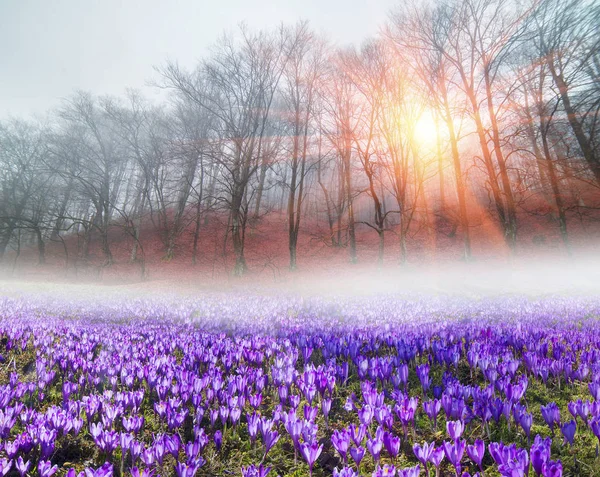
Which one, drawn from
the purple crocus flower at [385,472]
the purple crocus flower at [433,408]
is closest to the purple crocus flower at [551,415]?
the purple crocus flower at [433,408]

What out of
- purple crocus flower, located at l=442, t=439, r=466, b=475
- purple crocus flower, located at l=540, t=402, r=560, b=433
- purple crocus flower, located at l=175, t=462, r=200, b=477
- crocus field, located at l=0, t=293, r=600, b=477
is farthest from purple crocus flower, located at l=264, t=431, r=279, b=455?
purple crocus flower, located at l=540, t=402, r=560, b=433

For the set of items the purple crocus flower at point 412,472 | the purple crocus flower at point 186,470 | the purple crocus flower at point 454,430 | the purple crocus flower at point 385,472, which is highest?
the purple crocus flower at point 454,430

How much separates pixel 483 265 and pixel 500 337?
64.0ft

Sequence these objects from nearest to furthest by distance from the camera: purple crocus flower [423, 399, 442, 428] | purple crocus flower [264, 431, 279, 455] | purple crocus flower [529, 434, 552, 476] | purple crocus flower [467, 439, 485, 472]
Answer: purple crocus flower [529, 434, 552, 476] → purple crocus flower [467, 439, 485, 472] → purple crocus flower [264, 431, 279, 455] → purple crocus flower [423, 399, 442, 428]

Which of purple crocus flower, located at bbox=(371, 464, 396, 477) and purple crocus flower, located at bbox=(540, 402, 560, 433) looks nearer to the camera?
purple crocus flower, located at bbox=(371, 464, 396, 477)

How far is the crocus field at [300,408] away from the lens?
130 centimetres

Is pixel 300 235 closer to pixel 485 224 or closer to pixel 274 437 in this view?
pixel 485 224

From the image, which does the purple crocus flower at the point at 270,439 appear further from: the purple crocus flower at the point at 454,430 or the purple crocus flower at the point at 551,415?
the purple crocus flower at the point at 551,415

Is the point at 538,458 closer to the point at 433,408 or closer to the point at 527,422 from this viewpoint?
the point at 527,422

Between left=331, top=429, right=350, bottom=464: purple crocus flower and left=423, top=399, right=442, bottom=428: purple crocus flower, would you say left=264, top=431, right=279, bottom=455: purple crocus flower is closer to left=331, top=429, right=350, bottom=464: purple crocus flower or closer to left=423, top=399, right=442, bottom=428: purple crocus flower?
left=331, top=429, right=350, bottom=464: purple crocus flower

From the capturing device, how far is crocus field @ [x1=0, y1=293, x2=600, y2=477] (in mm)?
1297

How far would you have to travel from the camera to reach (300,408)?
6.73 ft

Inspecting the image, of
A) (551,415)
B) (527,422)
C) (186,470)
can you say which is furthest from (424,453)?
(186,470)

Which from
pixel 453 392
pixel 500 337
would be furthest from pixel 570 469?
pixel 500 337
